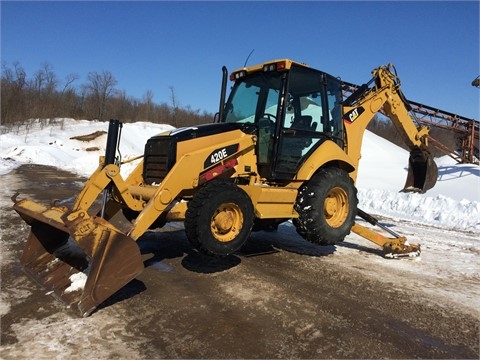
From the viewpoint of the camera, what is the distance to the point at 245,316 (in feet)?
12.2

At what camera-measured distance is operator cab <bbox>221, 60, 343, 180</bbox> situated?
525cm

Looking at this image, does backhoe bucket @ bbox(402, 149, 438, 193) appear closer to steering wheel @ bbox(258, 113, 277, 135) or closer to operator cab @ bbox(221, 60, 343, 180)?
operator cab @ bbox(221, 60, 343, 180)

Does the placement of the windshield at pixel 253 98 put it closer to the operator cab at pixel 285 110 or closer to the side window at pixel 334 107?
the operator cab at pixel 285 110

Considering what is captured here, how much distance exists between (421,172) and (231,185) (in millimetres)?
4536

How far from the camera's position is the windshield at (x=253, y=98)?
541 centimetres

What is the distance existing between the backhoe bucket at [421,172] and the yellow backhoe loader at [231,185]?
1446 mm

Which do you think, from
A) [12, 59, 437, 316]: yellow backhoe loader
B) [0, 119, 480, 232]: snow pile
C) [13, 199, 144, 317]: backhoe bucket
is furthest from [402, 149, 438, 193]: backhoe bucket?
[13, 199, 144, 317]: backhoe bucket

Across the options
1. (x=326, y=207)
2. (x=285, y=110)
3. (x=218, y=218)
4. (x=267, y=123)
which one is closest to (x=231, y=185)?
(x=218, y=218)

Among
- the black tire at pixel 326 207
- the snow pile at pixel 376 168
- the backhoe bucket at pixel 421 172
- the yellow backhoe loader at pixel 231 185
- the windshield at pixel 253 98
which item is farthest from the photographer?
the snow pile at pixel 376 168

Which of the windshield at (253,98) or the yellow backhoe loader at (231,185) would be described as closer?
the yellow backhoe loader at (231,185)

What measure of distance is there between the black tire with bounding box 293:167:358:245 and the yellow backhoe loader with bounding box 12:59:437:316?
0.01m

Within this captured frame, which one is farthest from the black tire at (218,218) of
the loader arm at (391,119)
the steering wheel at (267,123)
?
the loader arm at (391,119)

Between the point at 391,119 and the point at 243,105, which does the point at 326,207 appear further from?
the point at 391,119

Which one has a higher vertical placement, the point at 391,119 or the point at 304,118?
the point at 391,119
